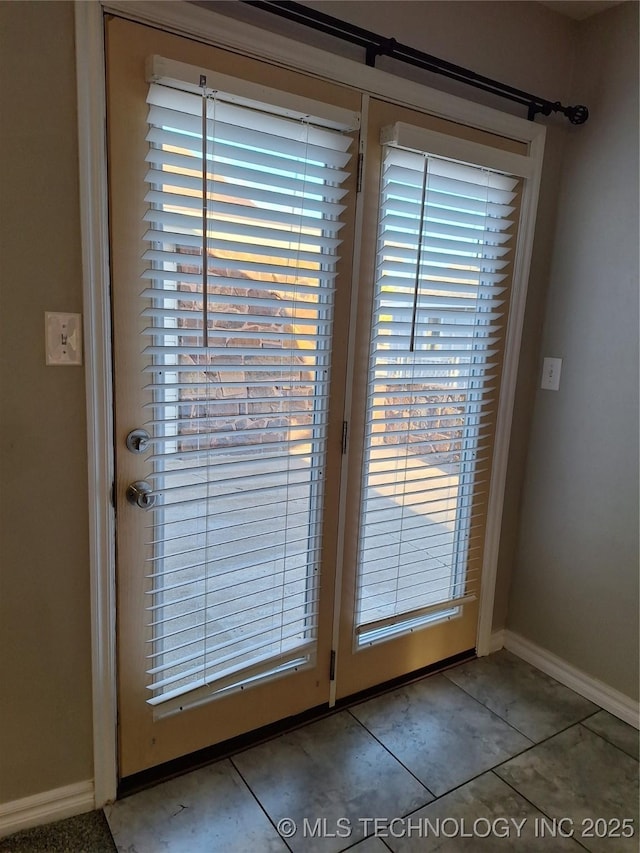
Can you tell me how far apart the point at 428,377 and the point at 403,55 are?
1012 millimetres

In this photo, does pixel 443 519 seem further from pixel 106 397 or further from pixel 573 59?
pixel 573 59

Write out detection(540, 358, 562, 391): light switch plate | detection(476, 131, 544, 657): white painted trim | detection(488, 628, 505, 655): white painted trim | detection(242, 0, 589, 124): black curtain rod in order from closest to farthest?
detection(242, 0, 589, 124): black curtain rod
detection(476, 131, 544, 657): white painted trim
detection(540, 358, 562, 391): light switch plate
detection(488, 628, 505, 655): white painted trim

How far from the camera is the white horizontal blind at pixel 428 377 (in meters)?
1.85

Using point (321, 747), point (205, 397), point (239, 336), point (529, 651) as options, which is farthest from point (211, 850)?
point (529, 651)

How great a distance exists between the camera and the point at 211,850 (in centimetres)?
149

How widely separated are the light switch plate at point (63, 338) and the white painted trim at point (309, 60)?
0.73 metres

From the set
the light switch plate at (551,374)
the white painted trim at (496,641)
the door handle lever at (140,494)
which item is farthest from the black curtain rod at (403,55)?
the white painted trim at (496,641)

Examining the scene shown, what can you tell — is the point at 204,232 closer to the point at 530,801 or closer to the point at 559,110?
the point at 559,110

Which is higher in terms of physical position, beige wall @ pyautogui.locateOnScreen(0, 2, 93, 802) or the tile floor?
beige wall @ pyautogui.locateOnScreen(0, 2, 93, 802)

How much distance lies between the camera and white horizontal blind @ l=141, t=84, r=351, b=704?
4.77 feet

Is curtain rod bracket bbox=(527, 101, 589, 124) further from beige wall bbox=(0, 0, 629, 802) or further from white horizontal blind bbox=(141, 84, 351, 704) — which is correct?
white horizontal blind bbox=(141, 84, 351, 704)

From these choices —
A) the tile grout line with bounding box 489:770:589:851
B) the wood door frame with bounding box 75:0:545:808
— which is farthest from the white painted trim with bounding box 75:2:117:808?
the tile grout line with bounding box 489:770:589:851

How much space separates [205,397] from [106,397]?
0.87 ft

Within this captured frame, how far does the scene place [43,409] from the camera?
4.53 ft
